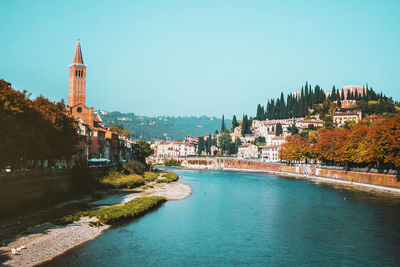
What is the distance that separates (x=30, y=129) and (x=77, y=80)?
48.9 m

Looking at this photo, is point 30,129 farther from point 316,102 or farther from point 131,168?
point 316,102

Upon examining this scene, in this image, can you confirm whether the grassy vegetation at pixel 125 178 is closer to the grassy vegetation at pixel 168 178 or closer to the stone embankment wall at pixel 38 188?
the grassy vegetation at pixel 168 178

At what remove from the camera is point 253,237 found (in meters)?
29.2

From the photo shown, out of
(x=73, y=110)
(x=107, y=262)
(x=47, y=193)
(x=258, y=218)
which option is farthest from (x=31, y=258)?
(x=73, y=110)

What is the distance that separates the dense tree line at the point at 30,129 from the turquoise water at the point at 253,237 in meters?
10.0

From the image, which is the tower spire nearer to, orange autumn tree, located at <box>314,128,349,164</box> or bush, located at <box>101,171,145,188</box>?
bush, located at <box>101,171,145,188</box>

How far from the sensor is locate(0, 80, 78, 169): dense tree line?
29.9 m

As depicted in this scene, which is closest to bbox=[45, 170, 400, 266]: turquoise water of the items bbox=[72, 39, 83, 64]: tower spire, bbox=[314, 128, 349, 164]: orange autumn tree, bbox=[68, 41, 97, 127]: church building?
bbox=[314, 128, 349, 164]: orange autumn tree

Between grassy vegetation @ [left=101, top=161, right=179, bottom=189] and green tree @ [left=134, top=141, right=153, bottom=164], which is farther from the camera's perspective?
green tree @ [left=134, top=141, right=153, bottom=164]

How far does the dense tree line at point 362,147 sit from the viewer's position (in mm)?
53156

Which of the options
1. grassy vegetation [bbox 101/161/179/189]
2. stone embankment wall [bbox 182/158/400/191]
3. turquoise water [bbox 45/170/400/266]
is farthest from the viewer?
stone embankment wall [bbox 182/158/400/191]

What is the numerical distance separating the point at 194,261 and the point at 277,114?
166m

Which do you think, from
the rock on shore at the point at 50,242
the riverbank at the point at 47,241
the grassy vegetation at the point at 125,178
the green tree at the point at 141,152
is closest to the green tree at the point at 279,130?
the green tree at the point at 141,152

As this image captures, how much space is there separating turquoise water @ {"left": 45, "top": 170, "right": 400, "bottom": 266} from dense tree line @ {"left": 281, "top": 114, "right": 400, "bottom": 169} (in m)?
10.1
